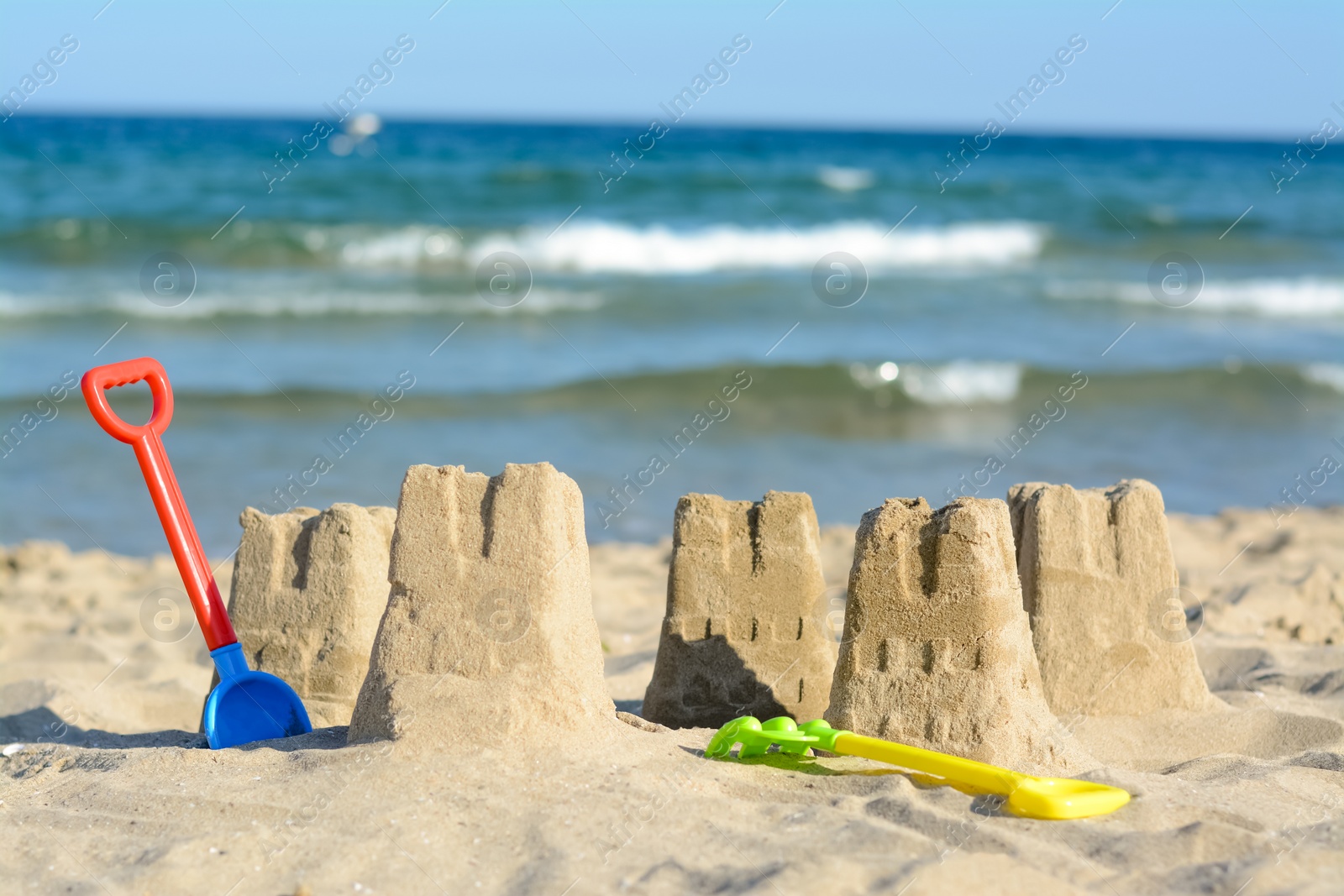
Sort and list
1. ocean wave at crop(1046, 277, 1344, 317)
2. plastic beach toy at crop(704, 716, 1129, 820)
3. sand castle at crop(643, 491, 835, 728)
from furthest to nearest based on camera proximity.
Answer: ocean wave at crop(1046, 277, 1344, 317)
sand castle at crop(643, 491, 835, 728)
plastic beach toy at crop(704, 716, 1129, 820)

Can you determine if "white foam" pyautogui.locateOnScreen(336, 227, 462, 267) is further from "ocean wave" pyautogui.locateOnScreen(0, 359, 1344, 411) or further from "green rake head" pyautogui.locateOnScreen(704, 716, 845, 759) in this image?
"green rake head" pyautogui.locateOnScreen(704, 716, 845, 759)

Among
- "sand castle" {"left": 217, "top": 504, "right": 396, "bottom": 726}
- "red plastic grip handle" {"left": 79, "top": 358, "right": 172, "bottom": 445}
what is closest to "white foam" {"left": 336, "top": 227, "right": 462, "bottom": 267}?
"sand castle" {"left": 217, "top": 504, "right": 396, "bottom": 726}

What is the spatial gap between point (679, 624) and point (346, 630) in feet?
3.26

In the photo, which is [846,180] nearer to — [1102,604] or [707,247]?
[707,247]

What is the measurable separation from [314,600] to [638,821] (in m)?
1.50

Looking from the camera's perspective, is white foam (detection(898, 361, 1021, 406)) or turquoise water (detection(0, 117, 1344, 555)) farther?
white foam (detection(898, 361, 1021, 406))

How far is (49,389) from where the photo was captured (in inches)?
352

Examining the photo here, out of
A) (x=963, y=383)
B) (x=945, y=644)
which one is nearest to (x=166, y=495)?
(x=945, y=644)

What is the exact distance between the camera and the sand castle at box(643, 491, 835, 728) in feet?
11.0

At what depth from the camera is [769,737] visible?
276 centimetres

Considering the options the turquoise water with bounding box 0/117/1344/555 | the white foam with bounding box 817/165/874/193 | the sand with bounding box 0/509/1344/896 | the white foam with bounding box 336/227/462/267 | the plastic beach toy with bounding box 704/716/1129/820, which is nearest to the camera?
the sand with bounding box 0/509/1344/896

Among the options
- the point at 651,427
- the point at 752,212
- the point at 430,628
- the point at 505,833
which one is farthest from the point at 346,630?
the point at 752,212

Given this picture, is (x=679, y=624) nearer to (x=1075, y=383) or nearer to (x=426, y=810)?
(x=426, y=810)

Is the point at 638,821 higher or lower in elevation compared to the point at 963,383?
lower
